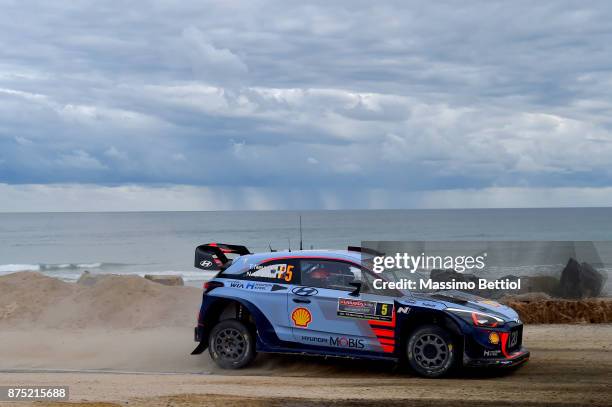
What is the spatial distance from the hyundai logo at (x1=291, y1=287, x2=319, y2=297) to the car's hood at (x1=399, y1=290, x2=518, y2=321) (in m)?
1.23

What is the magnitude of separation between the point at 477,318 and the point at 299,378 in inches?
100

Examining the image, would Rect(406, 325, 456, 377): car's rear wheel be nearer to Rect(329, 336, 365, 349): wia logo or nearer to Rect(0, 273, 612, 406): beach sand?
Rect(0, 273, 612, 406): beach sand

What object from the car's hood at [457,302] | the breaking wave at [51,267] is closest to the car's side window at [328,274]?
the car's hood at [457,302]

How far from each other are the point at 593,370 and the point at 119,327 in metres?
9.59

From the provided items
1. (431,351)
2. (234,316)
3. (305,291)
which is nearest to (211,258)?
(234,316)

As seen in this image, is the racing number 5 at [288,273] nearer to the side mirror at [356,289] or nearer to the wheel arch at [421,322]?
the side mirror at [356,289]

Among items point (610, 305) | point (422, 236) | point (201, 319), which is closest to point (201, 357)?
point (201, 319)

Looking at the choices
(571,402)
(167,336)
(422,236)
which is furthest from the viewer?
(422,236)

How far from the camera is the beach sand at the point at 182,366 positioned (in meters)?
9.51

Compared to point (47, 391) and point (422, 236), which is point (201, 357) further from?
point (422, 236)

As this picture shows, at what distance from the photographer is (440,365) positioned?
35.0 feet

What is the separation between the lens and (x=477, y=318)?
420 inches

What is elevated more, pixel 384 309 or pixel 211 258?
pixel 211 258
